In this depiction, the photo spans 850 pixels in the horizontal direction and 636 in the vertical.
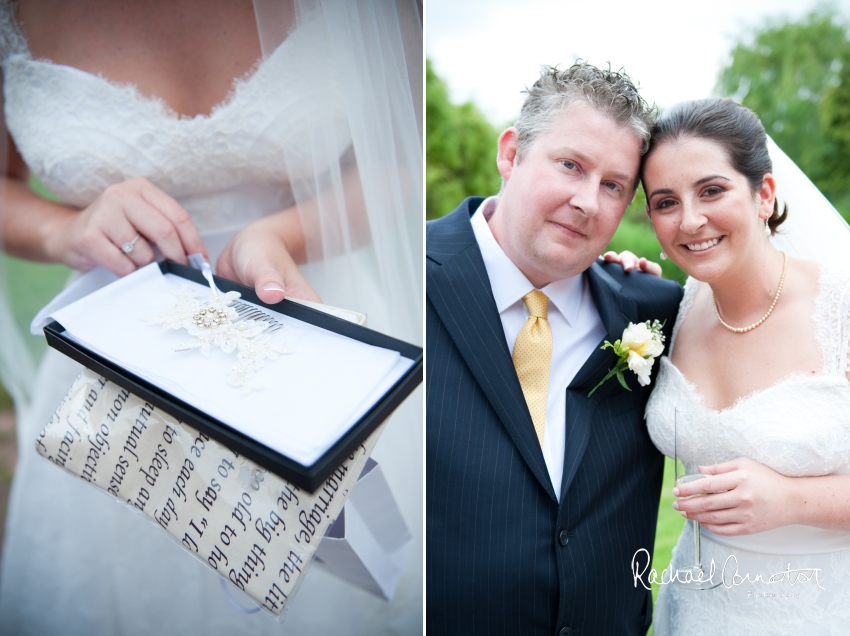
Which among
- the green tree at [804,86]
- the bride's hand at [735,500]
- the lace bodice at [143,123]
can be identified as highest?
the green tree at [804,86]

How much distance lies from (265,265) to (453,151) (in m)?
4.18

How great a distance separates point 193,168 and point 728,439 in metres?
1.60

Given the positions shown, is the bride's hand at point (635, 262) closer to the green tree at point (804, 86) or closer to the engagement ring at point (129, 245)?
the engagement ring at point (129, 245)

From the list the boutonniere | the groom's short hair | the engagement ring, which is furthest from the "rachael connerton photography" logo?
the engagement ring

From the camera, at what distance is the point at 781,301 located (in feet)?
5.10

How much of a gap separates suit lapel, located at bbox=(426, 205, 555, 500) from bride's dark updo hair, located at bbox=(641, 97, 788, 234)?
62 cm

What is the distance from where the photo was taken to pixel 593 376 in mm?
1483

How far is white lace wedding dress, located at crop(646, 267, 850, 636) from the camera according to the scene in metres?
1.39

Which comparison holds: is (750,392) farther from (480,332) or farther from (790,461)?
(480,332)

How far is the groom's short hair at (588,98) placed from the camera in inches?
58.2

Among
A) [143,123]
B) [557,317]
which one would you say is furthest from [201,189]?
[557,317]

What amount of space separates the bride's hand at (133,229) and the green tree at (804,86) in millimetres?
5469

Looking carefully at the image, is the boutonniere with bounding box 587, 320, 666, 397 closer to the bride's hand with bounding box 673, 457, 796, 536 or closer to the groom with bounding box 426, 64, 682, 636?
the groom with bounding box 426, 64, 682, 636

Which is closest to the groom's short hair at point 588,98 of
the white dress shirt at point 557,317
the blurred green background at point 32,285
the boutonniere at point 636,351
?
the white dress shirt at point 557,317
